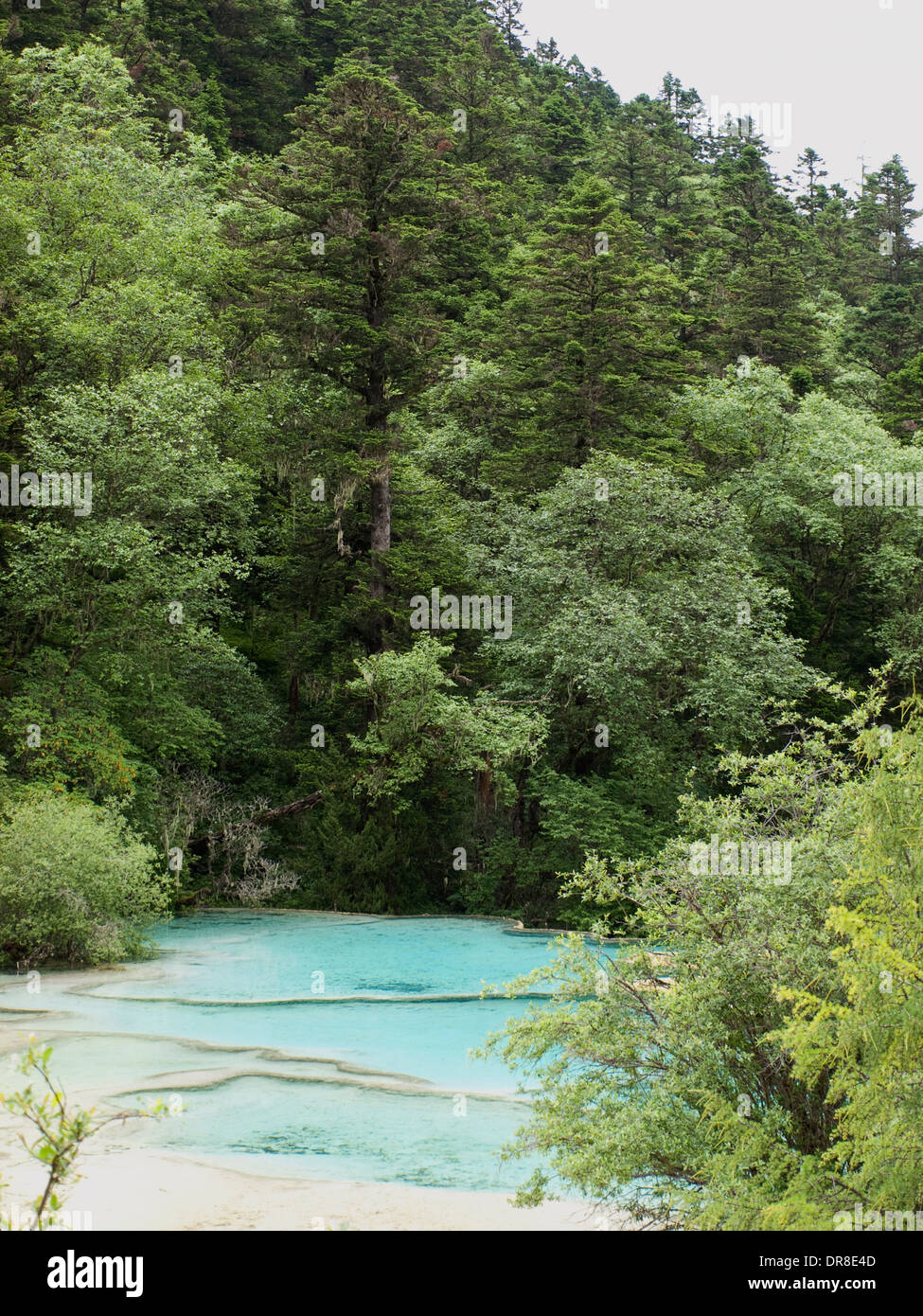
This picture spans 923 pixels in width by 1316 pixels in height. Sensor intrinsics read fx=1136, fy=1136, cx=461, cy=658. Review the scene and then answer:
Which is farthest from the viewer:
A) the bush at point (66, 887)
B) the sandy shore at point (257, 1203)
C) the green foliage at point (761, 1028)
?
the bush at point (66, 887)

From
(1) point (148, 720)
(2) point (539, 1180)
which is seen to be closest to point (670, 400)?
(1) point (148, 720)

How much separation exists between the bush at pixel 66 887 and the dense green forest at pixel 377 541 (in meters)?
0.09

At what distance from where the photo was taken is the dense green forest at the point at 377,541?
17875 millimetres

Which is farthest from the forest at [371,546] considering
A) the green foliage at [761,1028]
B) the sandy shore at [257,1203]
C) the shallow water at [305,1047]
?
the sandy shore at [257,1203]

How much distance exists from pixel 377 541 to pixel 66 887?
10.2m

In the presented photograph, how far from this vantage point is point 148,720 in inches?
742

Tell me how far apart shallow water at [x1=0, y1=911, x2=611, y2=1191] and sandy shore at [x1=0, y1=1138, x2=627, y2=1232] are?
47 centimetres

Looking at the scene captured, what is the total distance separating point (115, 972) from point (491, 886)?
859 centimetres

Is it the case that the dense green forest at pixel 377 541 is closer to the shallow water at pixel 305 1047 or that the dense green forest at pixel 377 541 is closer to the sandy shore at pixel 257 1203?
the shallow water at pixel 305 1047

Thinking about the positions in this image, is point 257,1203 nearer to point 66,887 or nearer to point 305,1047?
point 305,1047

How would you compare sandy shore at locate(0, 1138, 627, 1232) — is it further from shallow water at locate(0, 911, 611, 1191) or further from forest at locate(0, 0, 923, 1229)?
forest at locate(0, 0, 923, 1229)

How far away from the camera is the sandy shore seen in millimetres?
5477
